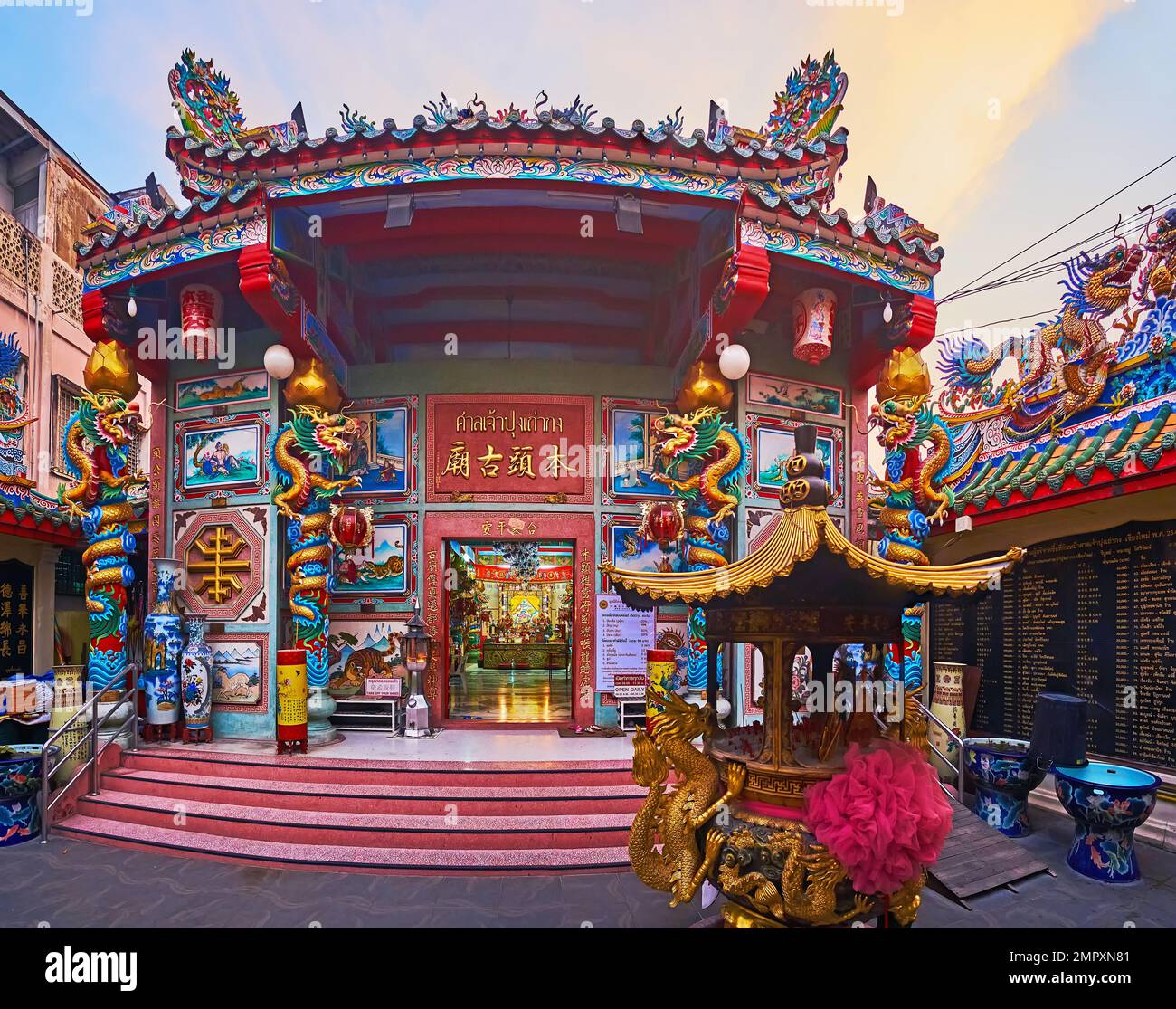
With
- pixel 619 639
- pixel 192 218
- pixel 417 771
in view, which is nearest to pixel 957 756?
pixel 619 639

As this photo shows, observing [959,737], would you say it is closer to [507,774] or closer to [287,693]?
[507,774]

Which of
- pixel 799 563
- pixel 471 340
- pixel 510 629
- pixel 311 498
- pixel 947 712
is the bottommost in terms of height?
pixel 510 629

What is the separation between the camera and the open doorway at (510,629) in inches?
389

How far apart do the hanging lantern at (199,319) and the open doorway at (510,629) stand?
3852 mm

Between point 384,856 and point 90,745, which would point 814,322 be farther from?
point 90,745

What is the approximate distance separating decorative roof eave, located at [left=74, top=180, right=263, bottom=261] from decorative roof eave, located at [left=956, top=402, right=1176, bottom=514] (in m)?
9.83

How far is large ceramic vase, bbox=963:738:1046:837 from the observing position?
6.11 metres

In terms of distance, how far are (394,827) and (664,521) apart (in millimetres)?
4231

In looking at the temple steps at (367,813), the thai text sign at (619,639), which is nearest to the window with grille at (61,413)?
the temple steps at (367,813)

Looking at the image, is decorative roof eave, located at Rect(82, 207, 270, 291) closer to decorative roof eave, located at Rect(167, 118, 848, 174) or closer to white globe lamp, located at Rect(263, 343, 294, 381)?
decorative roof eave, located at Rect(167, 118, 848, 174)

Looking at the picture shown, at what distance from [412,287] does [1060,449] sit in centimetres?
905

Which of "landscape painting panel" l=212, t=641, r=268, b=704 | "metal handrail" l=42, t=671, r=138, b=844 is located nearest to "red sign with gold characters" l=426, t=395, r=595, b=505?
"landscape painting panel" l=212, t=641, r=268, b=704

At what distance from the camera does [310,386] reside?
25.1 feet

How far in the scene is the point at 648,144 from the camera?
668 centimetres
